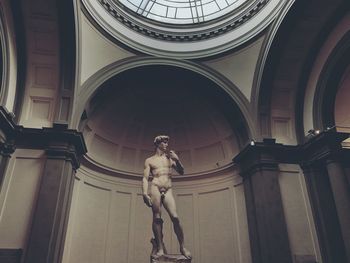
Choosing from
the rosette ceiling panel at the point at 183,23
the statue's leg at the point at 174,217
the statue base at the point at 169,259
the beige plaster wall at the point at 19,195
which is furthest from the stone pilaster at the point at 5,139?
the statue base at the point at 169,259

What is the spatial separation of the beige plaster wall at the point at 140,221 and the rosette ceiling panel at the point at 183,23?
16.0ft

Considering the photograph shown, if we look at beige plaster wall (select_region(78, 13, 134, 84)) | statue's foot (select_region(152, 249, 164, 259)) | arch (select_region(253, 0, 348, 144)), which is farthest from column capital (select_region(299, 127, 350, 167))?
beige plaster wall (select_region(78, 13, 134, 84))

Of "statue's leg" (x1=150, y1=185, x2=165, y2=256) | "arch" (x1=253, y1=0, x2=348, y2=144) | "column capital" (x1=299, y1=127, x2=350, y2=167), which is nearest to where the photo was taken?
"statue's leg" (x1=150, y1=185, x2=165, y2=256)

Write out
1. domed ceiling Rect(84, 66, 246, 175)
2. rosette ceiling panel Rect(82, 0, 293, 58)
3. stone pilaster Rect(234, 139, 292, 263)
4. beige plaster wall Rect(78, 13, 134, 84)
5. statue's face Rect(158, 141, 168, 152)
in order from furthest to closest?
domed ceiling Rect(84, 66, 246, 175)
rosette ceiling panel Rect(82, 0, 293, 58)
beige plaster wall Rect(78, 13, 134, 84)
stone pilaster Rect(234, 139, 292, 263)
statue's face Rect(158, 141, 168, 152)

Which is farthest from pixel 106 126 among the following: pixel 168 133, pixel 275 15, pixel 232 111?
pixel 275 15

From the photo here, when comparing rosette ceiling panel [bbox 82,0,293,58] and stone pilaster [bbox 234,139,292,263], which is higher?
rosette ceiling panel [bbox 82,0,293,58]

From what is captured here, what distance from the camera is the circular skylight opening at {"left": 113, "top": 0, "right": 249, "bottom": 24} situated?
1230cm

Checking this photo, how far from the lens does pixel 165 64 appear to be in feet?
36.0

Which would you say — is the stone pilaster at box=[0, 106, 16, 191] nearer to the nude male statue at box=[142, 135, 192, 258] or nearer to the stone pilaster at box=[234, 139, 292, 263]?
the nude male statue at box=[142, 135, 192, 258]

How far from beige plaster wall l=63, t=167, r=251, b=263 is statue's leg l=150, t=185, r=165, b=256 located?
4.97 m

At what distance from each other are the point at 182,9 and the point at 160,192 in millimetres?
9225

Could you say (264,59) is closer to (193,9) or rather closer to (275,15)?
(275,15)

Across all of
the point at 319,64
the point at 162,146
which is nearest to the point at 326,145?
the point at 319,64

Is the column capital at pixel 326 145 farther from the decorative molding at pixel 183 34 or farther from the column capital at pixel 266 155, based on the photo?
the decorative molding at pixel 183 34
